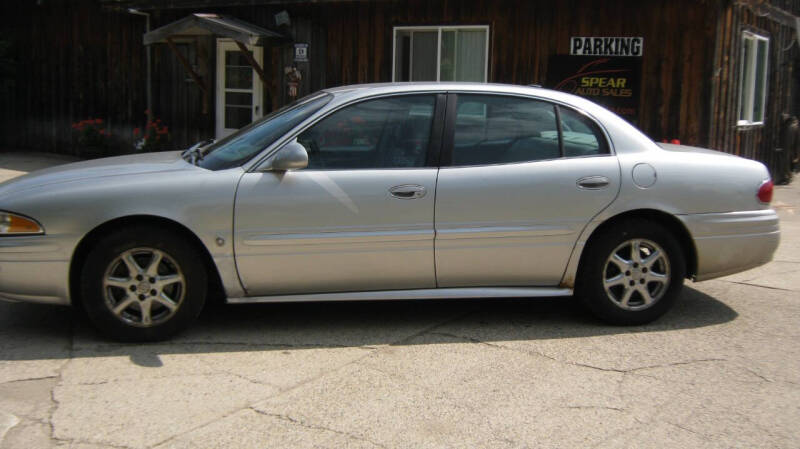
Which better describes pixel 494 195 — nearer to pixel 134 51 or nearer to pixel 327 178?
pixel 327 178

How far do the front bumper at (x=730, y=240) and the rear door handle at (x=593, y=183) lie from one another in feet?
1.83

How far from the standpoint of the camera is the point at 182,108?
14.5 metres

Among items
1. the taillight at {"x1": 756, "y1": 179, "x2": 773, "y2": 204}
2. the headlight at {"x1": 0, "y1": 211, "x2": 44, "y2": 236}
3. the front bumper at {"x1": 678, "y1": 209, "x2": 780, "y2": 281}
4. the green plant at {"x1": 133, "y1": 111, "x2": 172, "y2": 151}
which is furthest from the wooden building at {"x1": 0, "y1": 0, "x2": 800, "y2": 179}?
the headlight at {"x1": 0, "y1": 211, "x2": 44, "y2": 236}

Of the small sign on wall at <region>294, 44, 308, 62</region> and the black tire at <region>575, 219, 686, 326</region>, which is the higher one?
the small sign on wall at <region>294, 44, 308, 62</region>

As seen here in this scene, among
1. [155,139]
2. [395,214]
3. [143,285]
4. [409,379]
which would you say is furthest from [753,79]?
[143,285]

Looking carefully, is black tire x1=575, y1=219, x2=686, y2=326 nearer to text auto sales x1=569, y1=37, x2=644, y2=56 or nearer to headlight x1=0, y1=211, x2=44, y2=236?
headlight x1=0, y1=211, x2=44, y2=236

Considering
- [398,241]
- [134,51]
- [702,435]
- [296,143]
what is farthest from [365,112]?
[134,51]

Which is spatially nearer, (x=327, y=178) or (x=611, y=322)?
(x=327, y=178)

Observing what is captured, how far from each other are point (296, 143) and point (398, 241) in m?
0.86

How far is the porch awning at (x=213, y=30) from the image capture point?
12.2m

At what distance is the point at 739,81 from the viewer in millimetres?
11758

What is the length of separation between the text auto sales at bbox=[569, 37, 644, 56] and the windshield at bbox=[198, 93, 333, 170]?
670 cm

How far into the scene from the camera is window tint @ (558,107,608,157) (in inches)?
208

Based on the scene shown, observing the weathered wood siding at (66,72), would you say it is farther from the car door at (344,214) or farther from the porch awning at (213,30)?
the car door at (344,214)
